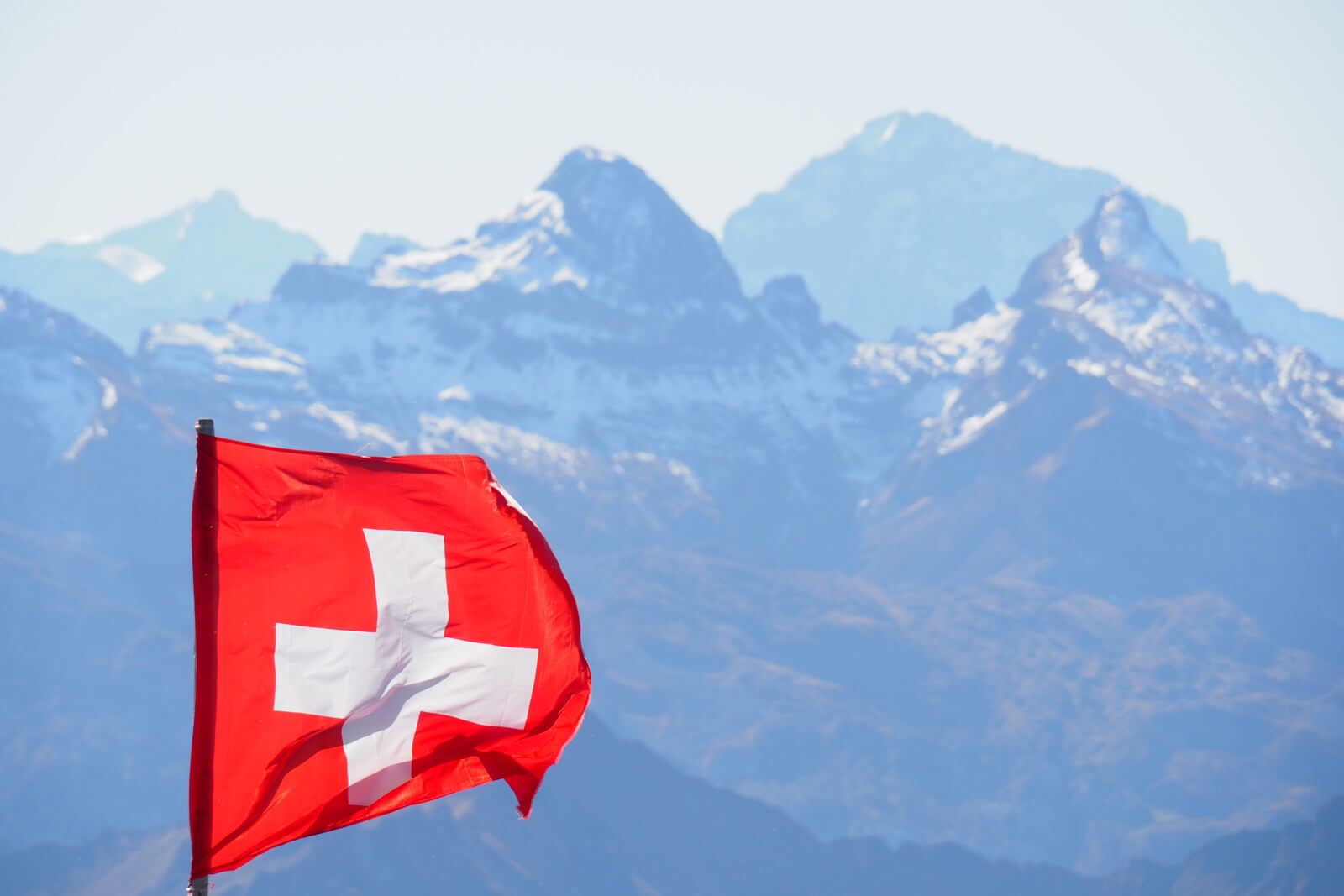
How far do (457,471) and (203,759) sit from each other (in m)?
5.64

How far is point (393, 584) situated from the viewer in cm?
2252

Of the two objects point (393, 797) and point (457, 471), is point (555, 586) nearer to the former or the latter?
point (457, 471)

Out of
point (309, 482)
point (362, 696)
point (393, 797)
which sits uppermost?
point (309, 482)

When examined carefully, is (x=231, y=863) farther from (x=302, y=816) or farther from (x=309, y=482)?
(x=309, y=482)

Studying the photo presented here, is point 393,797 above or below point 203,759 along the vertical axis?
below

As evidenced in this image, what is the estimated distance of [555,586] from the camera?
23.7 metres

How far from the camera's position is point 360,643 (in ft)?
72.5

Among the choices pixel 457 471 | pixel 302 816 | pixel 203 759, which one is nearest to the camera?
pixel 203 759

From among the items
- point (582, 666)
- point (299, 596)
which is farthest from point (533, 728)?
point (299, 596)

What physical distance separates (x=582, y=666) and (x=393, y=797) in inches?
134

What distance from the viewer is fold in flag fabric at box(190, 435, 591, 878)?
20281 mm

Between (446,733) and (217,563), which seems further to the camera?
(446,733)

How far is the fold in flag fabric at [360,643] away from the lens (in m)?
20.3

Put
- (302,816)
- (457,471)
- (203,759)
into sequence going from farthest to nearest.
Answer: (457,471), (302,816), (203,759)
